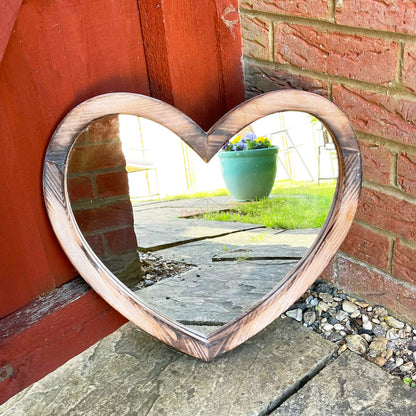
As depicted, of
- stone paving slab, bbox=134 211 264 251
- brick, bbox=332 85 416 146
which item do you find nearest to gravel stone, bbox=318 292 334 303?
stone paving slab, bbox=134 211 264 251

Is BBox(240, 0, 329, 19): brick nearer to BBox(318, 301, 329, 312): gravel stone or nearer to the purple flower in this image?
the purple flower

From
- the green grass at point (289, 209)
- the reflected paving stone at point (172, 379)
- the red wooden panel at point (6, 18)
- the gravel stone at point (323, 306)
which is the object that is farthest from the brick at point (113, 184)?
the gravel stone at point (323, 306)

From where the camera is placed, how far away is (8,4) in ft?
3.21

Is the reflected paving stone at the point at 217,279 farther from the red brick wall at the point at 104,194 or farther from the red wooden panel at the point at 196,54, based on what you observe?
the red wooden panel at the point at 196,54

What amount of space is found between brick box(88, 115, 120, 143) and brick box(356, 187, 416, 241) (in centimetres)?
69

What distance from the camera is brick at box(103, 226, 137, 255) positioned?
1123 mm

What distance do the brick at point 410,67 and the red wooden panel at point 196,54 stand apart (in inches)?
19.2

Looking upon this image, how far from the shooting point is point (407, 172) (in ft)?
3.71

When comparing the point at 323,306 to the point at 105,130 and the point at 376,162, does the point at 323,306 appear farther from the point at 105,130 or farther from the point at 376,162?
the point at 105,130

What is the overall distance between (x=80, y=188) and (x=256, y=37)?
67cm

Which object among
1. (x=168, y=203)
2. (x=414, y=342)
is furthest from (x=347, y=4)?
(x=414, y=342)

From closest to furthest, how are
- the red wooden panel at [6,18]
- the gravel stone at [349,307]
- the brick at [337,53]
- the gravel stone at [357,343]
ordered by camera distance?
the red wooden panel at [6,18]
the brick at [337,53]
the gravel stone at [357,343]
the gravel stone at [349,307]

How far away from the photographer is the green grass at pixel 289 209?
44.3 inches

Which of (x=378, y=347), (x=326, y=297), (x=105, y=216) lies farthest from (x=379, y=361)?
(x=105, y=216)
